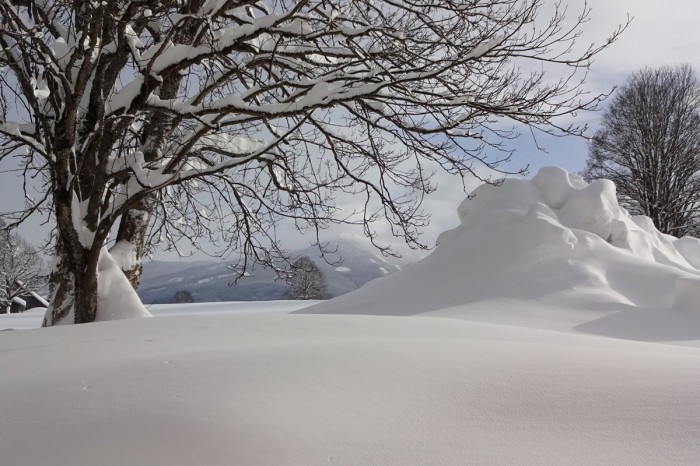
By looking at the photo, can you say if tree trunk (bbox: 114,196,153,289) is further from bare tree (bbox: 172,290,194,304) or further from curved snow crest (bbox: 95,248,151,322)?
bare tree (bbox: 172,290,194,304)

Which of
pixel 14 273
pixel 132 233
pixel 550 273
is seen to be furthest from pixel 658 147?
pixel 14 273

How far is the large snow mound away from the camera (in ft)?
28.7

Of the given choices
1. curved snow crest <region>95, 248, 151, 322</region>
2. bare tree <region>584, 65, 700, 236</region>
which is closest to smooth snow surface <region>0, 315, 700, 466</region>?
curved snow crest <region>95, 248, 151, 322</region>

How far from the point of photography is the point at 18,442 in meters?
1.99

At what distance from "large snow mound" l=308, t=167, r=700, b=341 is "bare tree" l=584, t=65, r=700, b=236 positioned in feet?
25.0

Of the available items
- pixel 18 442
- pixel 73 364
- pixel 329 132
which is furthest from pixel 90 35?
pixel 18 442

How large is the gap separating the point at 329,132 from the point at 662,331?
606 centimetres

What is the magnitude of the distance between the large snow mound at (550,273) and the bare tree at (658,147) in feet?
25.0

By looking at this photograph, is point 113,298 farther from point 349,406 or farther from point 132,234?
point 349,406

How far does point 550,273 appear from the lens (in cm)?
1043

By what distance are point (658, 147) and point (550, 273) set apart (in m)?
13.7

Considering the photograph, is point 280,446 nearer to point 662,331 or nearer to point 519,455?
point 519,455

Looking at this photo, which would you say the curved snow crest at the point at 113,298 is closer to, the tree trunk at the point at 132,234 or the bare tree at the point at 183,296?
the tree trunk at the point at 132,234

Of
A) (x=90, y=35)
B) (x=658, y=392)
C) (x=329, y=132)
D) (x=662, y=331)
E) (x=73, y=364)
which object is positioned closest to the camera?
(x=658, y=392)
